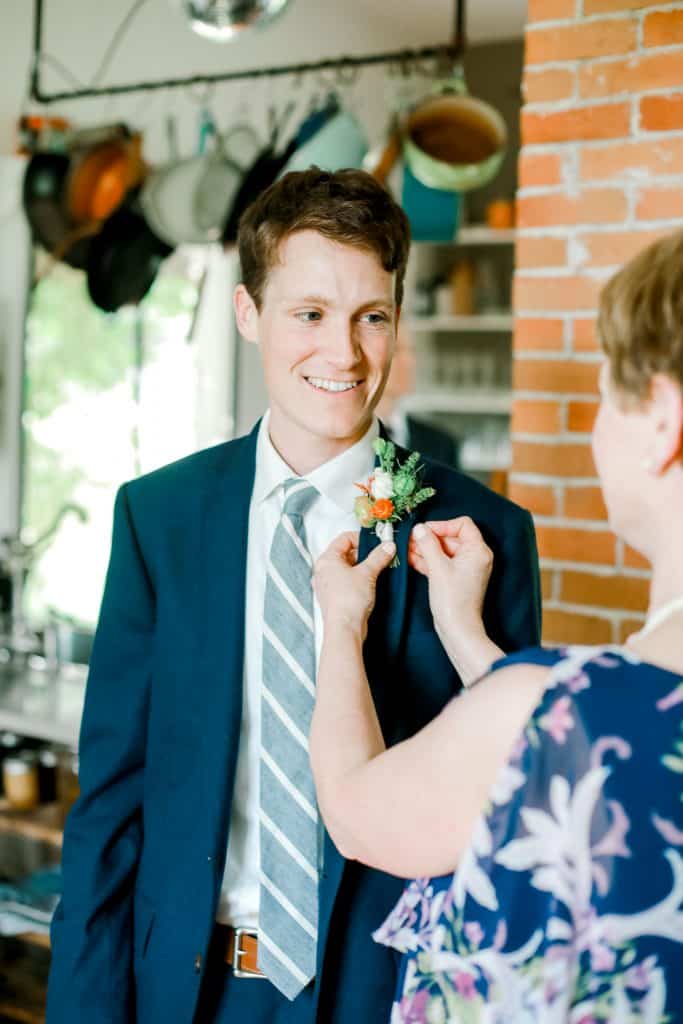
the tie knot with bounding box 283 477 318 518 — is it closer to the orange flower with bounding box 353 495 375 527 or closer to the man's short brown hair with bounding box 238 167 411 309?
the orange flower with bounding box 353 495 375 527

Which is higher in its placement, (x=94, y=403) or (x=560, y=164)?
(x=560, y=164)

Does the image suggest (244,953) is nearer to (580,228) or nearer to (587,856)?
(587,856)

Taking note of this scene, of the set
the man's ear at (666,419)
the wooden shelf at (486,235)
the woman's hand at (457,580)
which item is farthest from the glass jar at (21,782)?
the wooden shelf at (486,235)

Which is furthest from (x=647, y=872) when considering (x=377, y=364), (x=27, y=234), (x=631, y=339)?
(x=27, y=234)

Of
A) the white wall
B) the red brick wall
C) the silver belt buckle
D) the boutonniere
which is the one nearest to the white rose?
the boutonniere

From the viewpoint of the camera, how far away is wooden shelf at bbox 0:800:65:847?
2.84 m

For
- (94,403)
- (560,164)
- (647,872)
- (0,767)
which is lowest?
(0,767)

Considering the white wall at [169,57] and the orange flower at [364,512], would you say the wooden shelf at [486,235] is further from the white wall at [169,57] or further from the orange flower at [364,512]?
the orange flower at [364,512]

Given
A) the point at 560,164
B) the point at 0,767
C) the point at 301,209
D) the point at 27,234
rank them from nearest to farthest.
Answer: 1. the point at 301,209
2. the point at 560,164
3. the point at 0,767
4. the point at 27,234

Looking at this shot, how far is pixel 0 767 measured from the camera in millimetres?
3076

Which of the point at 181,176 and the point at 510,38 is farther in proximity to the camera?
the point at 510,38

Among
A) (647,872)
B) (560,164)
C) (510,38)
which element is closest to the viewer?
(647,872)

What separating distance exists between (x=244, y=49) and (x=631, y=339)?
14.7 feet

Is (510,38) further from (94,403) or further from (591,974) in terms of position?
(591,974)
